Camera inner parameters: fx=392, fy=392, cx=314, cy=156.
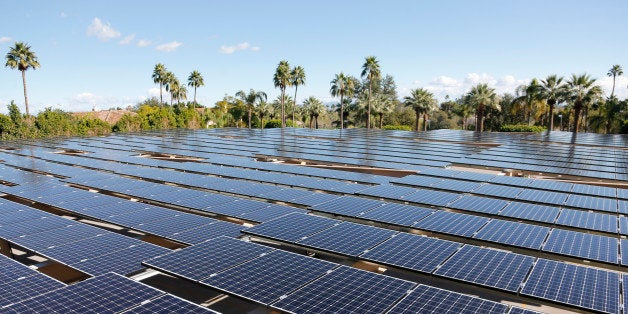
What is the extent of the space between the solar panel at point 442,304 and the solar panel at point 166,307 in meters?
4.44

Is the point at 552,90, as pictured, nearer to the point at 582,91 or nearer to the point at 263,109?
the point at 582,91

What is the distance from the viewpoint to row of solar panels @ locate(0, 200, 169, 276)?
468 inches

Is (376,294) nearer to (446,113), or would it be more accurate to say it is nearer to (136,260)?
(136,260)

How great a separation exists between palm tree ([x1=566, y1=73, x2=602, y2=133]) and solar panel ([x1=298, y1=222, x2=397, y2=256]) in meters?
65.3

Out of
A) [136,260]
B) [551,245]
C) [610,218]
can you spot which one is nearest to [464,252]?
[551,245]

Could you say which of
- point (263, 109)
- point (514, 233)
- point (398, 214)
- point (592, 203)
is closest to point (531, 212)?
point (514, 233)

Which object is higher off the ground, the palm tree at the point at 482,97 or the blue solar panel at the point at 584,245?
the palm tree at the point at 482,97

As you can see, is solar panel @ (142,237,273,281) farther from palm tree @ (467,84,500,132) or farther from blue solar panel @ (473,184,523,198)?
palm tree @ (467,84,500,132)

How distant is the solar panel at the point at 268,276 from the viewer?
32.0 ft

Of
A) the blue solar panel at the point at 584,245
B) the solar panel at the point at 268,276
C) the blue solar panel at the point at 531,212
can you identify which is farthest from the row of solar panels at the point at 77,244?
the blue solar panel at the point at 531,212

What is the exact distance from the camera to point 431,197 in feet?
67.4

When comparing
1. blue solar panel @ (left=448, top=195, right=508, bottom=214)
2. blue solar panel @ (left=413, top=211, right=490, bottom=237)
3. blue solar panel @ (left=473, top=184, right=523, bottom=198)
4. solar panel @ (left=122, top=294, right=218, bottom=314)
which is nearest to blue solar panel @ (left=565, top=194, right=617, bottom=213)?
blue solar panel @ (left=473, top=184, right=523, bottom=198)

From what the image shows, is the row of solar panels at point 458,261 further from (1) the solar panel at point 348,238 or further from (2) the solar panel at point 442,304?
(2) the solar panel at point 442,304

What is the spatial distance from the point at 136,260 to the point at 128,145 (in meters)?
38.4
